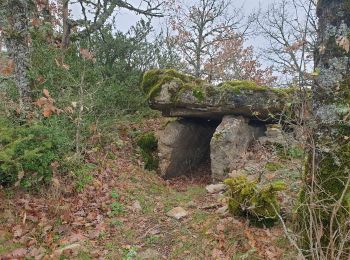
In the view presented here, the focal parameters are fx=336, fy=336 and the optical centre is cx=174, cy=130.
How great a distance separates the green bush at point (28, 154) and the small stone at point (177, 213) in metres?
2.07

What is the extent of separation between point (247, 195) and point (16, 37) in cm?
501

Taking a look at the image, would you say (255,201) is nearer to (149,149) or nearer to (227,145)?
(227,145)

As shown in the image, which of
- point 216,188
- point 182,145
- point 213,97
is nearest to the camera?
point 216,188

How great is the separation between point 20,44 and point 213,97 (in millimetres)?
4286

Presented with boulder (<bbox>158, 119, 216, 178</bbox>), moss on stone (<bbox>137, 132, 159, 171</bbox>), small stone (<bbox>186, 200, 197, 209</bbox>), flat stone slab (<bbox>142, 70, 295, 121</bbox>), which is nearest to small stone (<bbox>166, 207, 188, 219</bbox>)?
small stone (<bbox>186, 200, 197, 209</bbox>)

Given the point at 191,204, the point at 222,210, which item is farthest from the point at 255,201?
the point at 191,204

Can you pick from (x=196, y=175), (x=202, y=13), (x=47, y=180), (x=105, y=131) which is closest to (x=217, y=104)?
(x=196, y=175)

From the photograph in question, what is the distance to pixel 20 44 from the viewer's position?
638 cm

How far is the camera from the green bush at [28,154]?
5156mm

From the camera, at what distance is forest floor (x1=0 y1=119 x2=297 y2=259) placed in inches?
172

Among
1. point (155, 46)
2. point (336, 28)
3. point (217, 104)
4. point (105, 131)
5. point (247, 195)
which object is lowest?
point (247, 195)

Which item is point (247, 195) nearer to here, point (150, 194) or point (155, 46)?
point (150, 194)

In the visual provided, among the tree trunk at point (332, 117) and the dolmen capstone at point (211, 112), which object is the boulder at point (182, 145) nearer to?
the dolmen capstone at point (211, 112)

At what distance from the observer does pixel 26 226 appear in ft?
15.6
